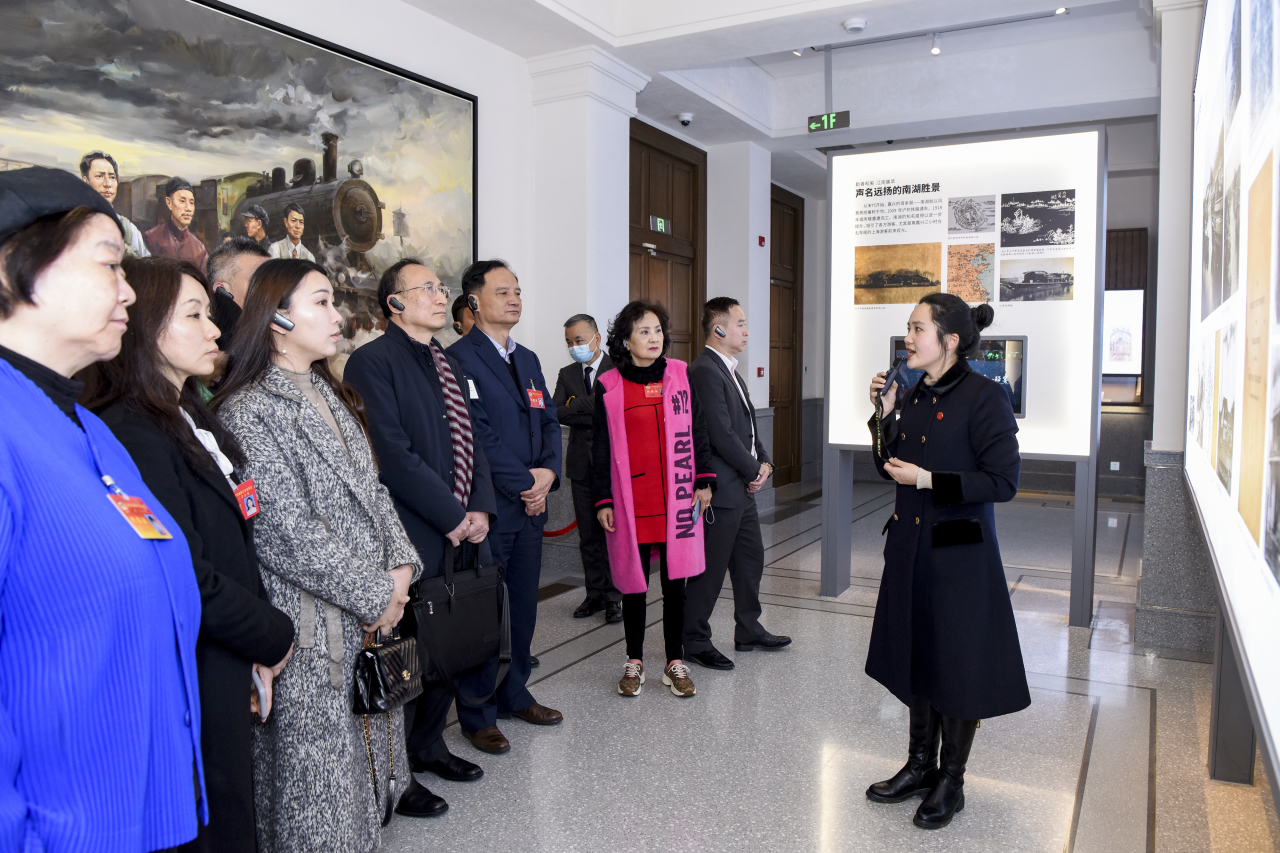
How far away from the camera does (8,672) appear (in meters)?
1.12

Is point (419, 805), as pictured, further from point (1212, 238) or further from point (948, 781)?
point (1212, 238)

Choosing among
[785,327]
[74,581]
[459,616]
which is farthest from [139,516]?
[785,327]

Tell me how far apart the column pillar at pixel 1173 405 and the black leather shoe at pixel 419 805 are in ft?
11.5

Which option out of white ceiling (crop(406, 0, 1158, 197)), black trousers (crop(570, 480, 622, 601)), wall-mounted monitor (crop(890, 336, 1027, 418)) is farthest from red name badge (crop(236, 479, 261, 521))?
white ceiling (crop(406, 0, 1158, 197))

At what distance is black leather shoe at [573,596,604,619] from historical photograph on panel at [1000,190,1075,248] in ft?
10.2

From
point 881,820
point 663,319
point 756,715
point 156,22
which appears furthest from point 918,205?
point 156,22

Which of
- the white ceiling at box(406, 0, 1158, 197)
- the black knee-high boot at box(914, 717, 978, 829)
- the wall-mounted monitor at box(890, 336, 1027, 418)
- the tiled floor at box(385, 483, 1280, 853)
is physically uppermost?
the white ceiling at box(406, 0, 1158, 197)

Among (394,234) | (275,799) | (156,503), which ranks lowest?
(275,799)

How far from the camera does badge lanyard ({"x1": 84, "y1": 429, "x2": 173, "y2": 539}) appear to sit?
1.26 metres

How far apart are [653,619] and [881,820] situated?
2.23 m

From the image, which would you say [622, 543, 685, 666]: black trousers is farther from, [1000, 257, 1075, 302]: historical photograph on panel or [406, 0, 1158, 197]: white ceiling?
[406, 0, 1158, 197]: white ceiling

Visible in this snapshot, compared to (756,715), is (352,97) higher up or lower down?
higher up

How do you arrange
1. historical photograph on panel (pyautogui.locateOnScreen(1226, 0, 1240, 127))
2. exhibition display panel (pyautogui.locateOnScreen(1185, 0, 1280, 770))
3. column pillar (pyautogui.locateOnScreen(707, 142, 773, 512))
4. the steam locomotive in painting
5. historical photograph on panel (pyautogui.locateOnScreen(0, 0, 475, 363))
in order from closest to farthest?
1. exhibition display panel (pyautogui.locateOnScreen(1185, 0, 1280, 770))
2. historical photograph on panel (pyautogui.locateOnScreen(1226, 0, 1240, 127))
3. historical photograph on panel (pyautogui.locateOnScreen(0, 0, 475, 363))
4. the steam locomotive in painting
5. column pillar (pyautogui.locateOnScreen(707, 142, 773, 512))

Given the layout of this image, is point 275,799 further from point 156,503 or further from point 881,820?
point 881,820
